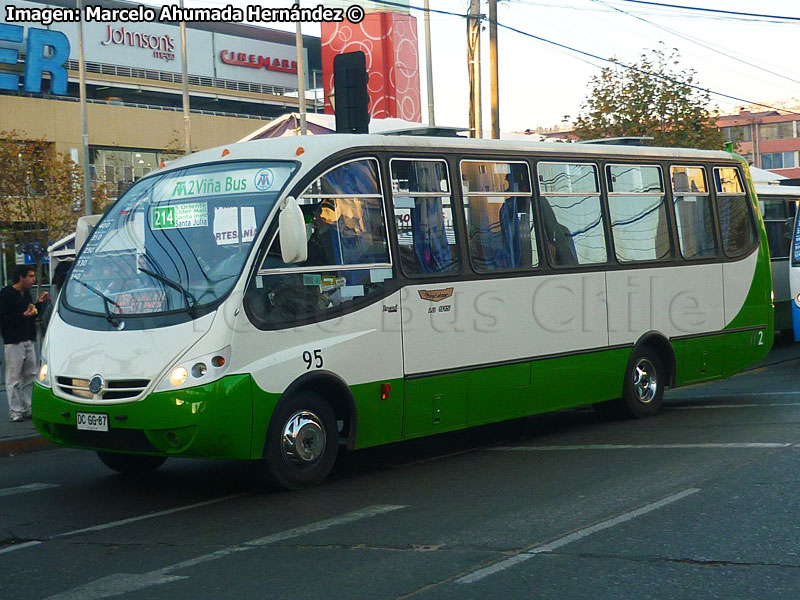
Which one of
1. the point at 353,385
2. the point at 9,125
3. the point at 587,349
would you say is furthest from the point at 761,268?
the point at 9,125

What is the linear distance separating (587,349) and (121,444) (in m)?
5.06

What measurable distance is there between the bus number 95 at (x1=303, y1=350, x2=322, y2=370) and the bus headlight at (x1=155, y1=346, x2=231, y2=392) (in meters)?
0.77

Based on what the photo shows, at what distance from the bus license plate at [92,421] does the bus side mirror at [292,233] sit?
179cm

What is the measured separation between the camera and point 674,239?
1270 centimetres

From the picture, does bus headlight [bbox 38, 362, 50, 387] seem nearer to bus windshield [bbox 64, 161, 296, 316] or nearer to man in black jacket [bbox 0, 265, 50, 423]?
bus windshield [bbox 64, 161, 296, 316]

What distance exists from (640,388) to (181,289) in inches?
228

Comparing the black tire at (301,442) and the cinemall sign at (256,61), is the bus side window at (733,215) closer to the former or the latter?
the black tire at (301,442)

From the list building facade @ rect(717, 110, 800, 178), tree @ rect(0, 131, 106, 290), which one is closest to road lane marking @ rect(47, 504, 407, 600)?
tree @ rect(0, 131, 106, 290)

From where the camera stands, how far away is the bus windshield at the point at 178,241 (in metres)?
8.54

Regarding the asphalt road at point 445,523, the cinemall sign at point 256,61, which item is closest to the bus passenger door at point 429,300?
the asphalt road at point 445,523

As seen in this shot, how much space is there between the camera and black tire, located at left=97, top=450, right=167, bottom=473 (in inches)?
381

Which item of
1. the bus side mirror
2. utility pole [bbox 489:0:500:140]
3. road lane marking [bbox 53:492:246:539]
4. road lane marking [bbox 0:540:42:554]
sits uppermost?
utility pole [bbox 489:0:500:140]

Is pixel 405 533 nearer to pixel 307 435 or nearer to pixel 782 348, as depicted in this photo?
pixel 307 435

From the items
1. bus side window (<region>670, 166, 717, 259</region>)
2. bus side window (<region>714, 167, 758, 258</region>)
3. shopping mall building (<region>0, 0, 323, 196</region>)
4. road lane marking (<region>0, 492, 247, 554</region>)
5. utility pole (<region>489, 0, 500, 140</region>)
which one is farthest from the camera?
shopping mall building (<region>0, 0, 323, 196</region>)
